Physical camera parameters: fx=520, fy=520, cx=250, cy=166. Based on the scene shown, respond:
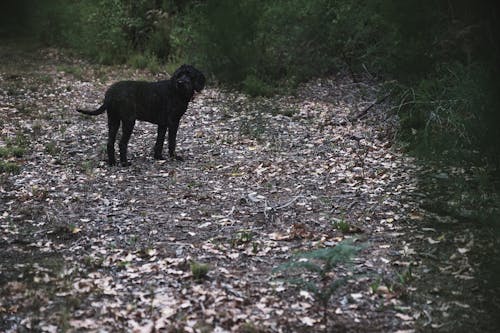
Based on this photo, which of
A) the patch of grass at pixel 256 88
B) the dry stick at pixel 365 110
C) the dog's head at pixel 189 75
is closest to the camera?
the dog's head at pixel 189 75

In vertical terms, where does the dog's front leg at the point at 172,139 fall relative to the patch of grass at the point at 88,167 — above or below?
above

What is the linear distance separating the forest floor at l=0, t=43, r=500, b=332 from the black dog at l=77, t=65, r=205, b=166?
0.59 m

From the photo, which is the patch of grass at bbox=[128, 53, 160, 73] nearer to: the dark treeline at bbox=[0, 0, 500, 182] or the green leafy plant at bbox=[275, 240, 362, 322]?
the dark treeline at bbox=[0, 0, 500, 182]

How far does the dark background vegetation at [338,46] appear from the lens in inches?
126

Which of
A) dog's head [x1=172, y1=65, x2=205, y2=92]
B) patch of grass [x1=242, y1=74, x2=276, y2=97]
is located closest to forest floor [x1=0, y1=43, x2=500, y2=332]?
dog's head [x1=172, y1=65, x2=205, y2=92]

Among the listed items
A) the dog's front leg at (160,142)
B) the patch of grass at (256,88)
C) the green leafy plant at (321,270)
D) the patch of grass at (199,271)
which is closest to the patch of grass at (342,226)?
the green leafy plant at (321,270)

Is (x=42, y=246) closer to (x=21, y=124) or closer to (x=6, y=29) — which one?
(x=6, y=29)

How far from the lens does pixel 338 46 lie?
47.2ft

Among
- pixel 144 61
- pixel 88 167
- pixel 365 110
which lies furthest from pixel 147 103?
pixel 144 61

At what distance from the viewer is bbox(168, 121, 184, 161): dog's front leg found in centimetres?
921

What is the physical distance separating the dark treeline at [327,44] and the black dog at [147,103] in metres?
1.31

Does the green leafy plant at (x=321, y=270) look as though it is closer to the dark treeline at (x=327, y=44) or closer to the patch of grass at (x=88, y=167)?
the dark treeline at (x=327, y=44)

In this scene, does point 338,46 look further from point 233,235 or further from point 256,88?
point 233,235

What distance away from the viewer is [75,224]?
6.68 metres
